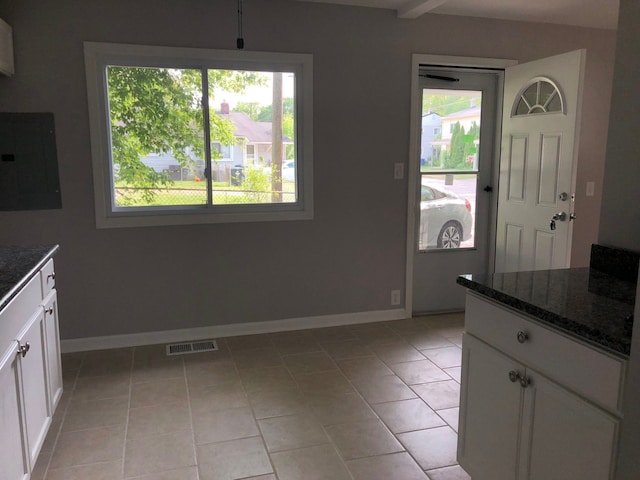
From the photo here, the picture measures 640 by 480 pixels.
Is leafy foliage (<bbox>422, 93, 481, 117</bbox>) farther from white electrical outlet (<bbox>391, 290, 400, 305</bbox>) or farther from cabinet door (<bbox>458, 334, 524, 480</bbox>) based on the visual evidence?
cabinet door (<bbox>458, 334, 524, 480</bbox>)

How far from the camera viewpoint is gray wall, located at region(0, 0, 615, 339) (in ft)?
10.9

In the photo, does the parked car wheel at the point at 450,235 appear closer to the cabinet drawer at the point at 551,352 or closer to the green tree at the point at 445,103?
the green tree at the point at 445,103

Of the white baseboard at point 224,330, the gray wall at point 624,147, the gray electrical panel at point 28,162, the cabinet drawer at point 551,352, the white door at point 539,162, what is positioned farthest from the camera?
the white baseboard at point 224,330

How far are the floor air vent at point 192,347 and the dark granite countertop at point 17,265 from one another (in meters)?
1.26

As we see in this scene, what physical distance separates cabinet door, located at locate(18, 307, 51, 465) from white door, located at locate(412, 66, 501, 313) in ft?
9.53

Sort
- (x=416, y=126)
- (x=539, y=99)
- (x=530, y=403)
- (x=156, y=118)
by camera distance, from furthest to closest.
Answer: (x=416, y=126) → (x=539, y=99) → (x=156, y=118) → (x=530, y=403)

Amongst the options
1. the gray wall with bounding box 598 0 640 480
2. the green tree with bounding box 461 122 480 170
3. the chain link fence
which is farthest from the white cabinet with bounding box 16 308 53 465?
the green tree with bounding box 461 122 480 170

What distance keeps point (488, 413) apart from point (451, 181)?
2.77 m

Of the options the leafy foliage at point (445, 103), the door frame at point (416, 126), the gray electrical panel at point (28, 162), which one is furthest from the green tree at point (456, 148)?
the gray electrical panel at point (28, 162)

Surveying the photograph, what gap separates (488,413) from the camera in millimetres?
Answer: 1838

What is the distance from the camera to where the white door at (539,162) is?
3.46 metres

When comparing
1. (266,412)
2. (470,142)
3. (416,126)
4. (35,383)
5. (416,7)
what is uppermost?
(416,7)

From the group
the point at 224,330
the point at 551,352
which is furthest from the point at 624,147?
the point at 224,330

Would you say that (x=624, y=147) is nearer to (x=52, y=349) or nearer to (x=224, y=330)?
(x=52, y=349)
